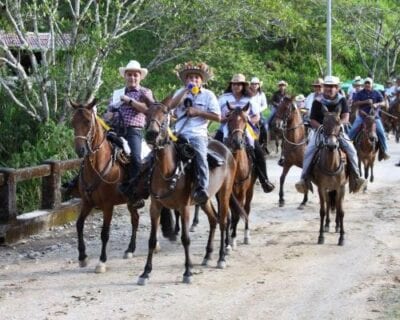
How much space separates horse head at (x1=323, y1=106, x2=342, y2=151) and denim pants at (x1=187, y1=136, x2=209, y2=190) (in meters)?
2.66

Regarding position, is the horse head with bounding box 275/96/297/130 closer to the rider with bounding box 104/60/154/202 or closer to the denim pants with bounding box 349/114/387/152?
the denim pants with bounding box 349/114/387/152

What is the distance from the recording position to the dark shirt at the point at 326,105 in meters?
11.9

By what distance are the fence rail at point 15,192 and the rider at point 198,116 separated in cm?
323

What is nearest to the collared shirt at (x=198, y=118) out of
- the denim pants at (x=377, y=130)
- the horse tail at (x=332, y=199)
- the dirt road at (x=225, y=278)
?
the dirt road at (x=225, y=278)

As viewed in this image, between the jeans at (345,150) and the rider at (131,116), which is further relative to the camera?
the jeans at (345,150)

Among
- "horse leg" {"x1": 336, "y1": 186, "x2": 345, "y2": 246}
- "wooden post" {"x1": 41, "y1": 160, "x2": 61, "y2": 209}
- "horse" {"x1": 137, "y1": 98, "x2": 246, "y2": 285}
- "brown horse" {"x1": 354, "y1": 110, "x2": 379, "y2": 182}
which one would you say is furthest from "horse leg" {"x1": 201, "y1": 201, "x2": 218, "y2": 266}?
"brown horse" {"x1": 354, "y1": 110, "x2": 379, "y2": 182}

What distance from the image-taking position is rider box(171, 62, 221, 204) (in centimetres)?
934

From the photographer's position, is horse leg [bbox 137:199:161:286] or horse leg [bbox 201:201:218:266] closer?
horse leg [bbox 137:199:161:286]

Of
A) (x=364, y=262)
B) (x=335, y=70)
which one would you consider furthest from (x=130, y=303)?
(x=335, y=70)

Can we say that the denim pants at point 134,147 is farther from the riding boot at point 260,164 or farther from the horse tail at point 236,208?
the riding boot at point 260,164

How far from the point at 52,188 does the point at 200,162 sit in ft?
14.1

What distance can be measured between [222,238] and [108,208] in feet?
5.46

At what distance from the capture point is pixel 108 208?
33.0ft

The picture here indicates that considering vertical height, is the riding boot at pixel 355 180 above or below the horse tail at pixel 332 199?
above
